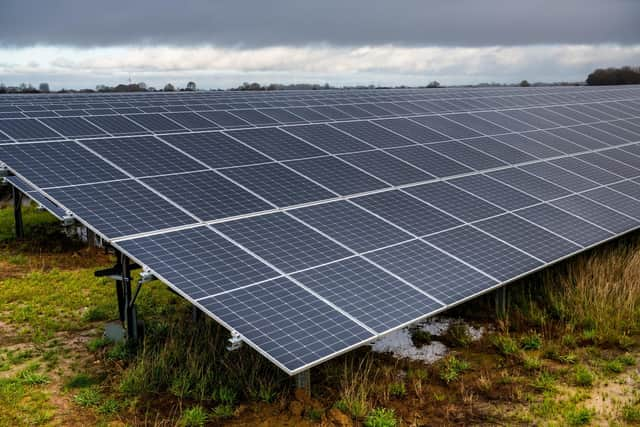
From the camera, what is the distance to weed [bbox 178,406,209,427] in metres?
Result: 9.81

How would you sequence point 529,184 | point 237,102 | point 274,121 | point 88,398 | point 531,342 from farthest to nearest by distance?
point 237,102 → point 274,121 → point 529,184 → point 531,342 → point 88,398

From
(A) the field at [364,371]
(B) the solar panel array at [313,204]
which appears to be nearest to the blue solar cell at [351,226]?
(B) the solar panel array at [313,204]

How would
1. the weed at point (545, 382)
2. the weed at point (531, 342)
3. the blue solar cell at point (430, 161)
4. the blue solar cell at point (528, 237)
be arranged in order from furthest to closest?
the blue solar cell at point (430, 161) < the blue solar cell at point (528, 237) < the weed at point (531, 342) < the weed at point (545, 382)

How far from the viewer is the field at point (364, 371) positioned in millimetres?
10344

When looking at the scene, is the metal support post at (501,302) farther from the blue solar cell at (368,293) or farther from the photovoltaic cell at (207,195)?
the photovoltaic cell at (207,195)

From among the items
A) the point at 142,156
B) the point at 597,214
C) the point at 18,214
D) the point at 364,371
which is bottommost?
the point at 364,371

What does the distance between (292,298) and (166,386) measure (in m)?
3.25

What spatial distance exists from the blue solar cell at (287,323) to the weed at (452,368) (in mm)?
3123

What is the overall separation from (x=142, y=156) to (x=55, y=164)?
6.93 ft

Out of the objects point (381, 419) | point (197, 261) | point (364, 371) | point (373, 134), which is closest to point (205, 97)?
point (373, 134)

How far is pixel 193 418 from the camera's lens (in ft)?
32.3

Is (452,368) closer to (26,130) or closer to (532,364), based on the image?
(532,364)

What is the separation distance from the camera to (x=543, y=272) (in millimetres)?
16250

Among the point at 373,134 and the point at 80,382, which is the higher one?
the point at 373,134
